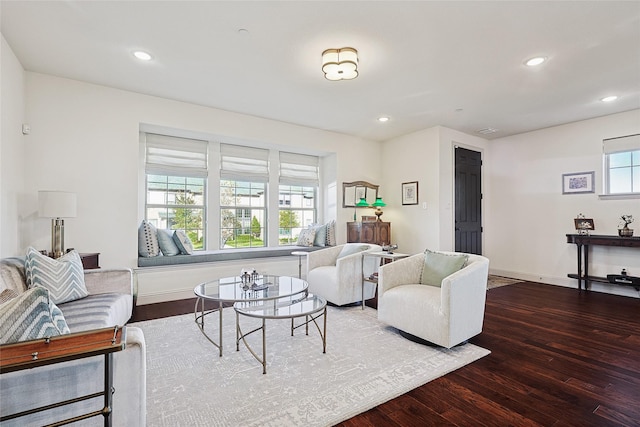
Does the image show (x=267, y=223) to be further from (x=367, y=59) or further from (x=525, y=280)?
(x=525, y=280)

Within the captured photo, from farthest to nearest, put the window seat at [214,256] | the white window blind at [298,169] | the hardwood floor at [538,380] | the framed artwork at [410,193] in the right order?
1. the white window blind at [298,169]
2. the framed artwork at [410,193]
3. the window seat at [214,256]
4. the hardwood floor at [538,380]

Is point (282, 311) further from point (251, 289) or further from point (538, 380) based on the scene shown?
point (538, 380)

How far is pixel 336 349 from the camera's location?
257 cm

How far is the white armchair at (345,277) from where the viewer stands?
3672 mm

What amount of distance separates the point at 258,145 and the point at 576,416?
4858 millimetres

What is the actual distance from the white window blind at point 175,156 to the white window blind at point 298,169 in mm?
1406

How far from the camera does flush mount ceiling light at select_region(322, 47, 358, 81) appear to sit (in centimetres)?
286

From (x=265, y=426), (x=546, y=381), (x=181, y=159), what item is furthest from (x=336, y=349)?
(x=181, y=159)

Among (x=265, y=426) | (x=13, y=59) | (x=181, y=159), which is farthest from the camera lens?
(x=181, y=159)

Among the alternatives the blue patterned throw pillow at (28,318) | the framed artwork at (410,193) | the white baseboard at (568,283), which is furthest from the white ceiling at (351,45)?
the white baseboard at (568,283)

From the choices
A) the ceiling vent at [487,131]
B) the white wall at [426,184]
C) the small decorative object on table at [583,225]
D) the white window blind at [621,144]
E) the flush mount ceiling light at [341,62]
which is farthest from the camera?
the ceiling vent at [487,131]

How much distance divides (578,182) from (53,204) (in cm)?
707

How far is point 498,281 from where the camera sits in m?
5.48

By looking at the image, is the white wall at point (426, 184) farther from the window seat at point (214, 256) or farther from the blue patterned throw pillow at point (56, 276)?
the blue patterned throw pillow at point (56, 276)
